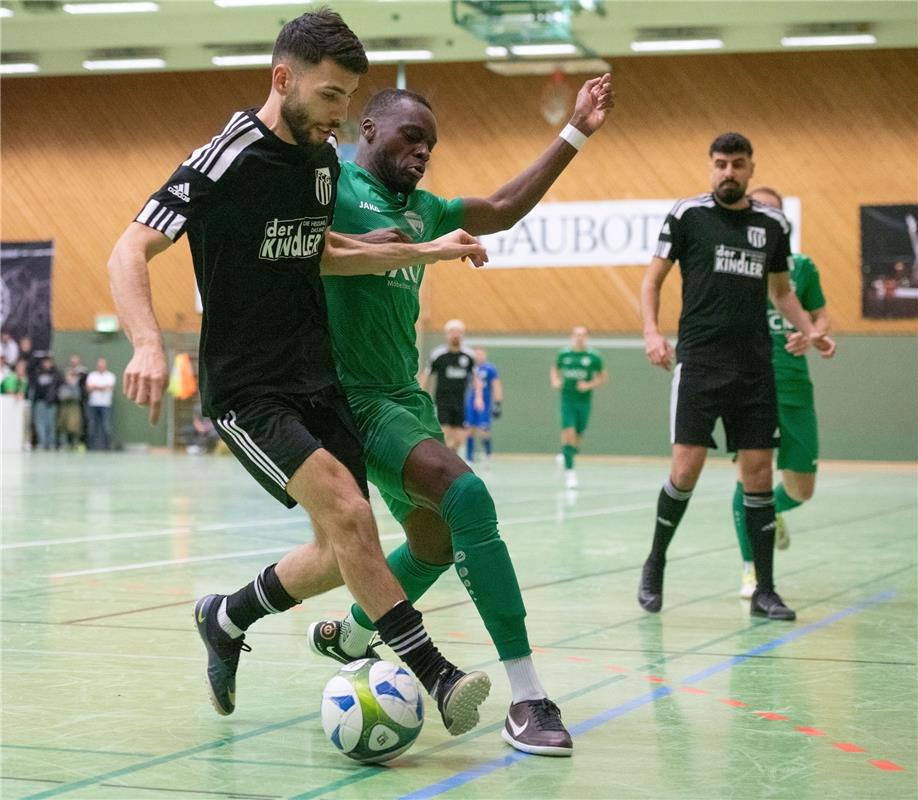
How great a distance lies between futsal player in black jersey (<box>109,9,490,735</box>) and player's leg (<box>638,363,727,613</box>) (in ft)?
9.96

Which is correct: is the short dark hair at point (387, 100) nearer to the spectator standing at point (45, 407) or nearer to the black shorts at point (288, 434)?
the black shorts at point (288, 434)

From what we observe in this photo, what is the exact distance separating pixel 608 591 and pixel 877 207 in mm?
22279

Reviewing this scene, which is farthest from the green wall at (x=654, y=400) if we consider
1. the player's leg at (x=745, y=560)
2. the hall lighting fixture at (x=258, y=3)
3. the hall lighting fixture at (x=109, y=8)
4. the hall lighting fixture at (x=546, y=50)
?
the player's leg at (x=745, y=560)

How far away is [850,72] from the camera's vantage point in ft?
94.5

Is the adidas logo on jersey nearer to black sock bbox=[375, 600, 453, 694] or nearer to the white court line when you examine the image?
black sock bbox=[375, 600, 453, 694]

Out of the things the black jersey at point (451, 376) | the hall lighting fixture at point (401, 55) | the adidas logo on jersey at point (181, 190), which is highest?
the hall lighting fixture at point (401, 55)

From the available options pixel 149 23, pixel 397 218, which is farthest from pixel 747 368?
pixel 149 23

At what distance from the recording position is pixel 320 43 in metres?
4.09

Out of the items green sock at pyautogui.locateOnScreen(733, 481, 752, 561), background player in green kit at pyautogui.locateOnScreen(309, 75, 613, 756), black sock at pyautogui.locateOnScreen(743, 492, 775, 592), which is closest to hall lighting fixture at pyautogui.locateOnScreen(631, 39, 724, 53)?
green sock at pyautogui.locateOnScreen(733, 481, 752, 561)

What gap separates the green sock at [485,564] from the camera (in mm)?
4289

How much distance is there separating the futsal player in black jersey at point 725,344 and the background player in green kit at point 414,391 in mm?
2187

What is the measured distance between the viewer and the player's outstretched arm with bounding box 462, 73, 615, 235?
506cm

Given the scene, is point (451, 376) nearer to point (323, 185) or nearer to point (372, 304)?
point (372, 304)

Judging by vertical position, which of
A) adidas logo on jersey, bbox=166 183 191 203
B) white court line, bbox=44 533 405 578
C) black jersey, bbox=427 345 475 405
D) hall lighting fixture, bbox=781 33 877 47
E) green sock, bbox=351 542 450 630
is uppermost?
hall lighting fixture, bbox=781 33 877 47
